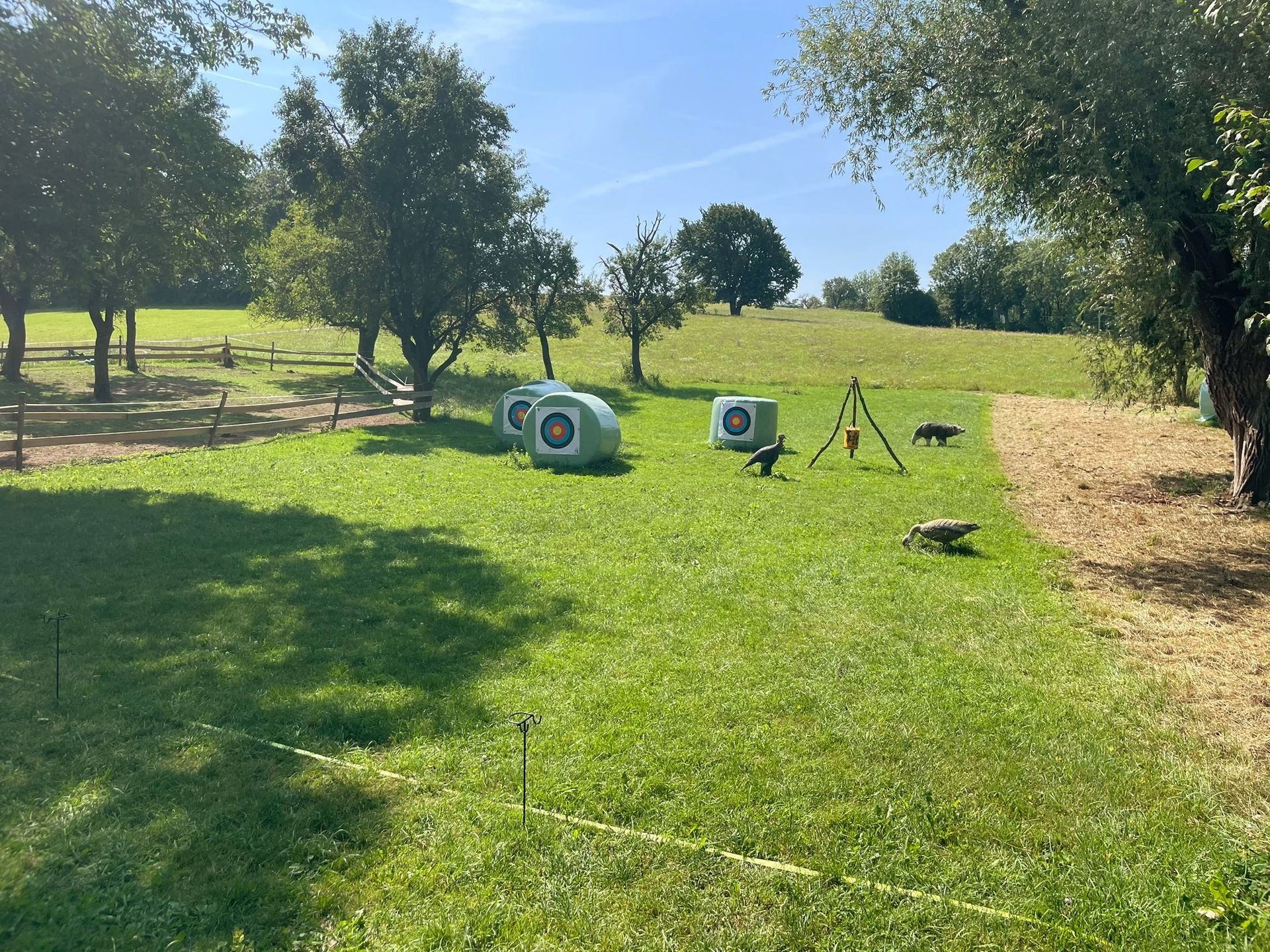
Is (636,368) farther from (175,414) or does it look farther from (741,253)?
(741,253)

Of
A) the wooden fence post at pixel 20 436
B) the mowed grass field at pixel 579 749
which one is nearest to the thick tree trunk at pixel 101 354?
the wooden fence post at pixel 20 436

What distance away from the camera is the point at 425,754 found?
493 cm

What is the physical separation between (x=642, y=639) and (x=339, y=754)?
277 centimetres

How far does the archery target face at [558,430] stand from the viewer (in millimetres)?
16234

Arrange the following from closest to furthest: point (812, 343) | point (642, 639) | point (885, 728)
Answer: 1. point (885, 728)
2. point (642, 639)
3. point (812, 343)

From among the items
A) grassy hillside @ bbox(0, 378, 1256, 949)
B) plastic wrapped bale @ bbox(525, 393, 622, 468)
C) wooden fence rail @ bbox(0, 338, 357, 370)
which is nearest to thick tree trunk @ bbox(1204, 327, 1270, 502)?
grassy hillside @ bbox(0, 378, 1256, 949)

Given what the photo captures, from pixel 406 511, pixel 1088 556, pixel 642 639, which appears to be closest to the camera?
pixel 642 639

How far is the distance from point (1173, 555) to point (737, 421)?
414 inches

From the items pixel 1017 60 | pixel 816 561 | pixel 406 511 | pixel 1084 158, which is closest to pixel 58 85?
pixel 406 511

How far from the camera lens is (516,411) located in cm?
1914

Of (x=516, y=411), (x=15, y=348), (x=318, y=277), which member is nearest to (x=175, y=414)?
(x=516, y=411)

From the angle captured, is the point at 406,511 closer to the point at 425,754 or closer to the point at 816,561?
the point at 816,561

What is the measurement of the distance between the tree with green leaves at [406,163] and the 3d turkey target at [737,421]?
975 cm

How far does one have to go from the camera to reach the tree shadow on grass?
3.70 metres
